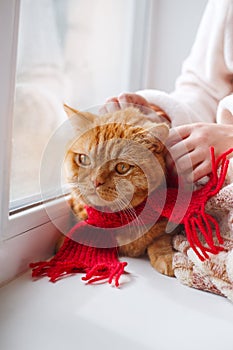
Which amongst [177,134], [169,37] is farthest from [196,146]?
[169,37]

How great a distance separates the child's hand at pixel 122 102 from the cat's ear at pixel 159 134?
0.52ft

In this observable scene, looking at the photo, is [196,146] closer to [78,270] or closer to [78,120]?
[78,120]

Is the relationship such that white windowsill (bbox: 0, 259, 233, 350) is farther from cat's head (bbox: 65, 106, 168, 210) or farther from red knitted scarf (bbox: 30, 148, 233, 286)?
cat's head (bbox: 65, 106, 168, 210)

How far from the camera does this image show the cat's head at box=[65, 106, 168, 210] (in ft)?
2.50

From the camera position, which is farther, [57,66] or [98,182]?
[57,66]

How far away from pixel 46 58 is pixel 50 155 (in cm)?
33

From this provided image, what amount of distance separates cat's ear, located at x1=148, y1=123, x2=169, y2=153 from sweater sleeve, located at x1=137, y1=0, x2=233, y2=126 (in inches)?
7.4

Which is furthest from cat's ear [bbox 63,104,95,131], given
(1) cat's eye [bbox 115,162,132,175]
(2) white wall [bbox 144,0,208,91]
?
(2) white wall [bbox 144,0,208,91]

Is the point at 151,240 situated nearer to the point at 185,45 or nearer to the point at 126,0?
the point at 185,45

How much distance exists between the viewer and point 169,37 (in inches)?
52.7

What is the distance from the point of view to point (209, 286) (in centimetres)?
73

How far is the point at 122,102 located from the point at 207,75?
1.01 ft

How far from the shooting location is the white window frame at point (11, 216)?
2.22ft

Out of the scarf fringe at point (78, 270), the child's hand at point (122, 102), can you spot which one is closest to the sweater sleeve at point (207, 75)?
the child's hand at point (122, 102)
